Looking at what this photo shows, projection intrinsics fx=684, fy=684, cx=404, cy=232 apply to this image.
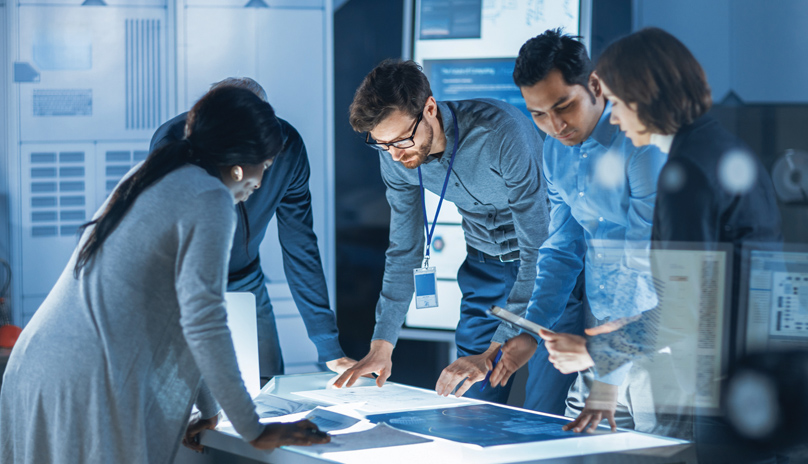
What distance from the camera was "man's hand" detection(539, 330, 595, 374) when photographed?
1.42m

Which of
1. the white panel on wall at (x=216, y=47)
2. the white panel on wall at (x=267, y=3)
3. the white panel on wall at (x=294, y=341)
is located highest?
the white panel on wall at (x=267, y=3)

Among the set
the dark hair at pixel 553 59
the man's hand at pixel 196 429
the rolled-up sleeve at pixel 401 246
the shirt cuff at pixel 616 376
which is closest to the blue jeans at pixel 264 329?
the rolled-up sleeve at pixel 401 246

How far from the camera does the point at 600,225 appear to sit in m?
1.64

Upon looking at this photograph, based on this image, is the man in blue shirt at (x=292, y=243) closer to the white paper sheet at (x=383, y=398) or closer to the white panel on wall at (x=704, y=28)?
the white paper sheet at (x=383, y=398)

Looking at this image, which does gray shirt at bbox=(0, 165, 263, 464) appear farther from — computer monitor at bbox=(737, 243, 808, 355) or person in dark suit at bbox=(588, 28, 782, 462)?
computer monitor at bbox=(737, 243, 808, 355)

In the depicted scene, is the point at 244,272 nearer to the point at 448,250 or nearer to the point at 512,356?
the point at 512,356

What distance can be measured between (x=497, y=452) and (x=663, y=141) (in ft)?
2.24

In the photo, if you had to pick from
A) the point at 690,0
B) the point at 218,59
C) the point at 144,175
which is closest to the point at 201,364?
the point at 144,175

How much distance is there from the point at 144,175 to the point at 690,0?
1194 mm

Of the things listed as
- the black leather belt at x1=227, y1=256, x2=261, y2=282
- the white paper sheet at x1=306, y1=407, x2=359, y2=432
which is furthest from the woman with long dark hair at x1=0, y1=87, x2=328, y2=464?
the black leather belt at x1=227, y1=256, x2=261, y2=282

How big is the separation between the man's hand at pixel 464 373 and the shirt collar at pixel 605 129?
0.58m

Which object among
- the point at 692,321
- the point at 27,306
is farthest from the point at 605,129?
the point at 27,306

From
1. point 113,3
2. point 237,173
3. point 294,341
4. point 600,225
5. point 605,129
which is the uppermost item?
point 113,3

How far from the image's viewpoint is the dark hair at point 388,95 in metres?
1.77
